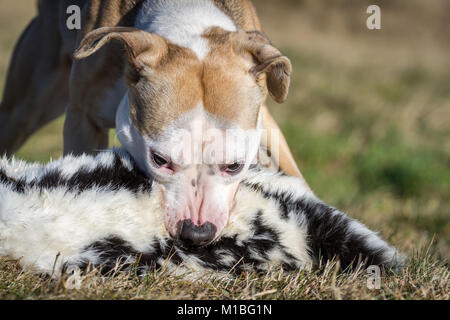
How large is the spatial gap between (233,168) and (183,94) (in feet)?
1.41

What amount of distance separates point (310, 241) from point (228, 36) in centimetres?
121

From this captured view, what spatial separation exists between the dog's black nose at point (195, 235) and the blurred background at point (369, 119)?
152cm

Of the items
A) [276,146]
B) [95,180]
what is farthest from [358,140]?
[95,180]

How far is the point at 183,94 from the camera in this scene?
296cm

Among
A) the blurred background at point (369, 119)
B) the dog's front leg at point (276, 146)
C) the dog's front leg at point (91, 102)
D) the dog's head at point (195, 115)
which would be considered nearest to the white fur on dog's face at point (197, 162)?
the dog's head at point (195, 115)

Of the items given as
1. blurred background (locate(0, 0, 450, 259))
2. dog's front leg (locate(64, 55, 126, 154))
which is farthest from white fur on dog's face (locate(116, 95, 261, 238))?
blurred background (locate(0, 0, 450, 259))

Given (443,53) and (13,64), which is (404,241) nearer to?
(13,64)

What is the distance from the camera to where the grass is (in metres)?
2.40

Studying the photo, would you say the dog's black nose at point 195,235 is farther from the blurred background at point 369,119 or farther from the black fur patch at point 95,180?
the blurred background at point 369,119

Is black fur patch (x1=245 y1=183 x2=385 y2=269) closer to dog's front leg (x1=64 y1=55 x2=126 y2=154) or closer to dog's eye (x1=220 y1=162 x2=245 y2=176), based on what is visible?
dog's eye (x1=220 y1=162 x2=245 y2=176)

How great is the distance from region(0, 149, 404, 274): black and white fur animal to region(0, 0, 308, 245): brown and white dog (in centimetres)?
10

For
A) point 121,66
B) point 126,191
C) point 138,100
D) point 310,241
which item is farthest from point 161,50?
point 310,241

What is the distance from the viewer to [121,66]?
12.1 ft

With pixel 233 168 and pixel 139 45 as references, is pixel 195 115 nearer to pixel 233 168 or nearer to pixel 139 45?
pixel 233 168
